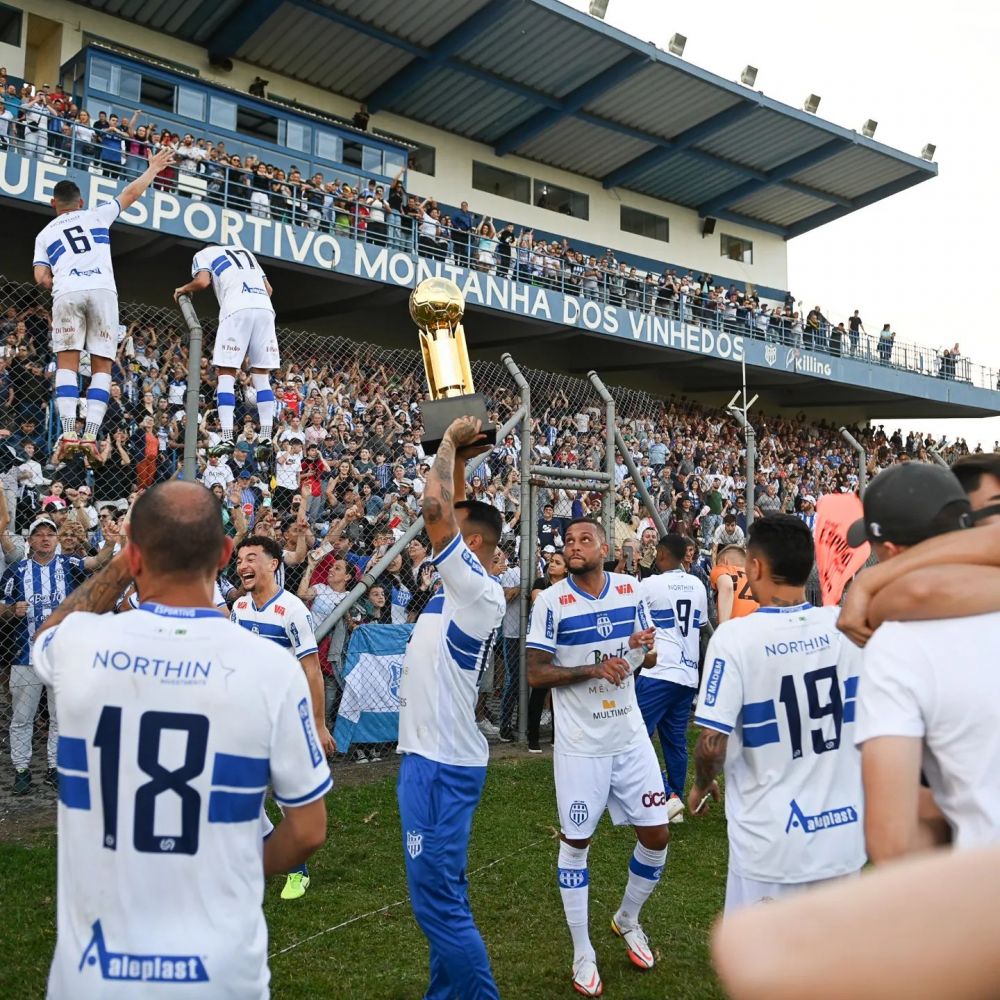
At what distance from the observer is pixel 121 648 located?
7.63 feet

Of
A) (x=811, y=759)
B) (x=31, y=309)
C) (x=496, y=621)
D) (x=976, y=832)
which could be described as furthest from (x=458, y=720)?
(x=31, y=309)

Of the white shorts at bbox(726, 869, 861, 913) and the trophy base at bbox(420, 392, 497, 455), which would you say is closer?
the white shorts at bbox(726, 869, 861, 913)

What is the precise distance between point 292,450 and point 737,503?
10001mm

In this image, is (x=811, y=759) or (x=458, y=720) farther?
(x=458, y=720)

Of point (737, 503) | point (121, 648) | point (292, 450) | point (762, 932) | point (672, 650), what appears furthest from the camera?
point (737, 503)

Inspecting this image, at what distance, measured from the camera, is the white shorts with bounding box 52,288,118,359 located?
8.50m

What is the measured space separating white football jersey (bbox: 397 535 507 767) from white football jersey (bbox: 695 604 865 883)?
955 millimetres

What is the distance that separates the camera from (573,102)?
993 inches

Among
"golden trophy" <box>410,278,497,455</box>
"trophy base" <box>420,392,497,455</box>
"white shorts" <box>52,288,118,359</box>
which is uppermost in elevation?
"white shorts" <box>52,288,118,359</box>

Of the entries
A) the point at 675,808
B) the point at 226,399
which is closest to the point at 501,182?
the point at 226,399

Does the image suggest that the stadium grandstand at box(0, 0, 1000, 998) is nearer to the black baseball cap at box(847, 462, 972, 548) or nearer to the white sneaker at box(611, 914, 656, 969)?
the white sneaker at box(611, 914, 656, 969)

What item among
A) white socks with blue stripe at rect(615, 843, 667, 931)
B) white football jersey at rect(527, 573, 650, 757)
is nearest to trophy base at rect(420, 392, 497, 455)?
white football jersey at rect(527, 573, 650, 757)

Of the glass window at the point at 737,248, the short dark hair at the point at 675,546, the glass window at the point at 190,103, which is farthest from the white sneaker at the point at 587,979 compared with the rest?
the glass window at the point at 737,248

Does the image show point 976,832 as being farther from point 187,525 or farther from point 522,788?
point 522,788
